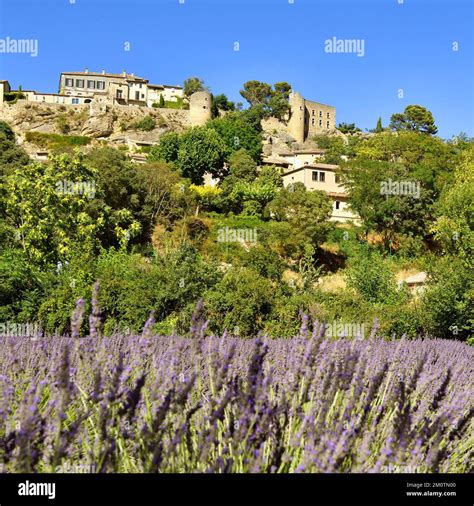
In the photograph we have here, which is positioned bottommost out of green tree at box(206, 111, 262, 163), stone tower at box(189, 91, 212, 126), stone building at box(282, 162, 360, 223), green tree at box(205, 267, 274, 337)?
green tree at box(205, 267, 274, 337)

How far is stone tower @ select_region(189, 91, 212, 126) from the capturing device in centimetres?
7975

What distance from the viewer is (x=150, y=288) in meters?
15.5

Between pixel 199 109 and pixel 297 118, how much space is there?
63.4 ft

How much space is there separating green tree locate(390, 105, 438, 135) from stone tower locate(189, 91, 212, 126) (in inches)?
1117

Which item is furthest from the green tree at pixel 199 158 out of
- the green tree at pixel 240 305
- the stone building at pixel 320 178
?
the green tree at pixel 240 305

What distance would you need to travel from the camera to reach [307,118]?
95.6 meters

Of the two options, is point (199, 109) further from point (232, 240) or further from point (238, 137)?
point (232, 240)

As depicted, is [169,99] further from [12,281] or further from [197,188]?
[12,281]

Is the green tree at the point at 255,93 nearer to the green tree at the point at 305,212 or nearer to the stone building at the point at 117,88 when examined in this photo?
the stone building at the point at 117,88

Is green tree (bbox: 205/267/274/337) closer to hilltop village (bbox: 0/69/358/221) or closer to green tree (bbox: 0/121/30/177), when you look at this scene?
green tree (bbox: 0/121/30/177)

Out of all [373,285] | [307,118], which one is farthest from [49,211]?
[307,118]

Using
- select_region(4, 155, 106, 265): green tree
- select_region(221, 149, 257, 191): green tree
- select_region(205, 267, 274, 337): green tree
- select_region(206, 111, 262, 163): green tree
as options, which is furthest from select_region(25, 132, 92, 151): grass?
select_region(205, 267, 274, 337): green tree

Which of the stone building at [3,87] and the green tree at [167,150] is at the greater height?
the stone building at [3,87]

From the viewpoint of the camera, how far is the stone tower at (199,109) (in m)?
79.8
